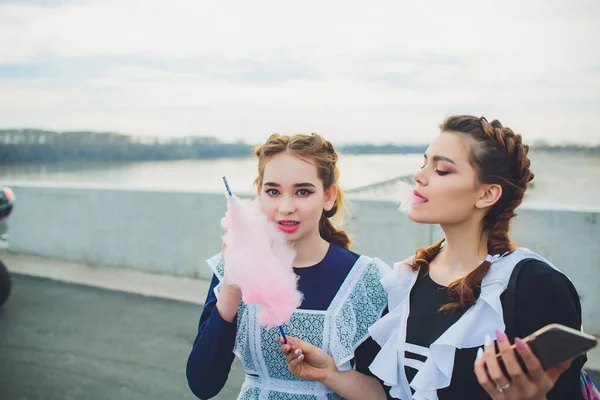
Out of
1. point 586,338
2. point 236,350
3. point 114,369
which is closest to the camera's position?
point 586,338

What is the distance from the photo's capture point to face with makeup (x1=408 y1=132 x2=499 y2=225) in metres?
1.86

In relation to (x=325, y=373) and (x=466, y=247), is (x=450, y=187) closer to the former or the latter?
(x=466, y=247)

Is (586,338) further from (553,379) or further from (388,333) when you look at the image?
(388,333)

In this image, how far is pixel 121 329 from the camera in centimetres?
507

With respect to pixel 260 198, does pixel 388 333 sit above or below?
below

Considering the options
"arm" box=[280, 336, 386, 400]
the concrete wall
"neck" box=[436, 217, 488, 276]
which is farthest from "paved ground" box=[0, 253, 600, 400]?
"neck" box=[436, 217, 488, 276]

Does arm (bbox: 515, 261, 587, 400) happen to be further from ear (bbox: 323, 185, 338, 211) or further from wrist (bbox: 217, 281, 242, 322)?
wrist (bbox: 217, 281, 242, 322)

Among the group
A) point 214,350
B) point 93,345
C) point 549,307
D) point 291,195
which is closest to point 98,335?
point 93,345

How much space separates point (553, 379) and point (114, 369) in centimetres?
366

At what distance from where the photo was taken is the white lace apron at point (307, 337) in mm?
1967

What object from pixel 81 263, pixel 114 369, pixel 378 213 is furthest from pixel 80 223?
pixel 378 213

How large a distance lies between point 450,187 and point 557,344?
69 cm

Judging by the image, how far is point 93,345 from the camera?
15.4 feet

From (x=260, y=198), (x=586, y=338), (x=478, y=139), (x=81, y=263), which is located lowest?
(x=81, y=263)
